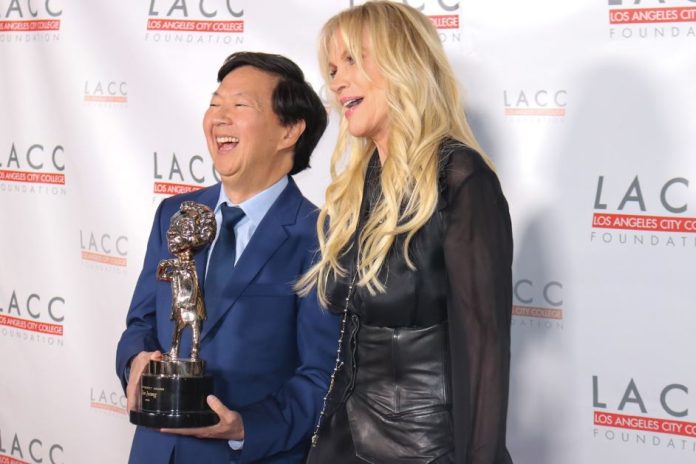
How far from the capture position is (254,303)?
2090mm

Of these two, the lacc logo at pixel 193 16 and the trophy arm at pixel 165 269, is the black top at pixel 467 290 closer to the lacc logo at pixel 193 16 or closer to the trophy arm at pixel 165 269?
the trophy arm at pixel 165 269

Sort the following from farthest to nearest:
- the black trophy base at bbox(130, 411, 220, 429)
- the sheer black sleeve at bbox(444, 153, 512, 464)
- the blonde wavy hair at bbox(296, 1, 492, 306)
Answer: the black trophy base at bbox(130, 411, 220, 429), the blonde wavy hair at bbox(296, 1, 492, 306), the sheer black sleeve at bbox(444, 153, 512, 464)

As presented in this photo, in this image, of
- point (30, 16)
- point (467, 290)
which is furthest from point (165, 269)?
point (30, 16)

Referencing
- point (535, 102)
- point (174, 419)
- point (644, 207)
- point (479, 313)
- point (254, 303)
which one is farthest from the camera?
point (535, 102)

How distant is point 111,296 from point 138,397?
4.30 feet

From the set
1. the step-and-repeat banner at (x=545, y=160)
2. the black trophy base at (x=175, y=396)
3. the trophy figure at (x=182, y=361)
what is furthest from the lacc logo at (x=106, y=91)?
the black trophy base at (x=175, y=396)

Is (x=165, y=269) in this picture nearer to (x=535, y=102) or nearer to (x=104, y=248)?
(x=535, y=102)

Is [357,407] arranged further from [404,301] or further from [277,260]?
[277,260]

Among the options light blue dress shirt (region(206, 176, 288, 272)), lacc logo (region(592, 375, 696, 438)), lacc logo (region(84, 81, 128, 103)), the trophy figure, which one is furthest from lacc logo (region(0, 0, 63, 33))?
lacc logo (region(592, 375, 696, 438))

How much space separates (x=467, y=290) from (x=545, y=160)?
107 cm

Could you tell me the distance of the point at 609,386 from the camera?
8.36ft

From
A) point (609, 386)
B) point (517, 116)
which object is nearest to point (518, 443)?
point (609, 386)

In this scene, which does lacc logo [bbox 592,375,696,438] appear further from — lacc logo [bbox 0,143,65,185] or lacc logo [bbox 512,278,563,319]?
lacc logo [bbox 0,143,65,185]

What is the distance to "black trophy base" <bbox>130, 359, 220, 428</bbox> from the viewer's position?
191 centimetres
